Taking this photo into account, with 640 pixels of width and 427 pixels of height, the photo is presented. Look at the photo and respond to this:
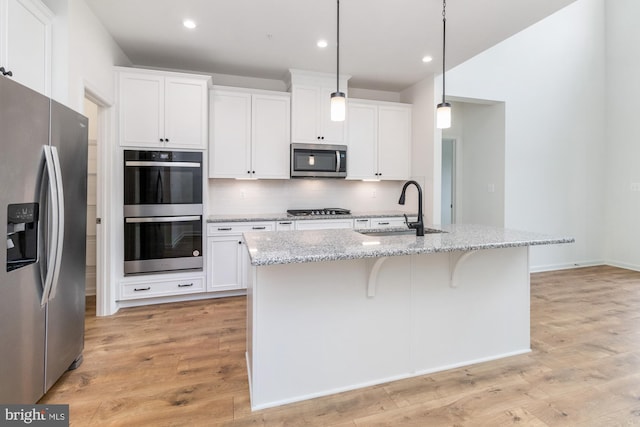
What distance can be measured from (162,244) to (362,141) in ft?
9.17

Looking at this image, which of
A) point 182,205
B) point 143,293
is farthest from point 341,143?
point 143,293

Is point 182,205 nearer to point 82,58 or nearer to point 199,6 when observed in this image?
point 82,58

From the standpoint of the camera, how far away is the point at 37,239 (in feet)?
5.43

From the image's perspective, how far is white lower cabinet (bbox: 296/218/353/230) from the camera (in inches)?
149

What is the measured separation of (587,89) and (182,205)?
21.2ft

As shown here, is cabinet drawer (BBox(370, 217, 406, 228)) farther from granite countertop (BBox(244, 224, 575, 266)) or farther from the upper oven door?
the upper oven door

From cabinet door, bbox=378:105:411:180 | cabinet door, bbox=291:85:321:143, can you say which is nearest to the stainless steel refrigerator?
cabinet door, bbox=291:85:321:143

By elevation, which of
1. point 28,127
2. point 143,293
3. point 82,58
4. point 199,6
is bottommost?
point 143,293

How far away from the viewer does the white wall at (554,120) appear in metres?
4.67

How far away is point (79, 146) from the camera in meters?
2.05

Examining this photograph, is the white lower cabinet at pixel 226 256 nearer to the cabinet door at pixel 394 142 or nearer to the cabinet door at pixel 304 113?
the cabinet door at pixel 304 113

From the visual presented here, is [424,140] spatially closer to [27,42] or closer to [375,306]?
[375,306]

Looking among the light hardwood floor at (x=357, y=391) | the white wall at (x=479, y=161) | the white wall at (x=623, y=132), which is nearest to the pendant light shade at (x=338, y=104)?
the light hardwood floor at (x=357, y=391)

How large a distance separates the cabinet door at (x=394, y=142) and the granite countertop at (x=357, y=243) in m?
2.19
